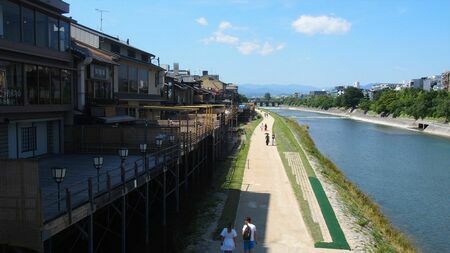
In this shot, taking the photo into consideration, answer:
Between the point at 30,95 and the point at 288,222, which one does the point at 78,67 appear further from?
the point at 288,222

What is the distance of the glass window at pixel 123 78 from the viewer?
37469 millimetres

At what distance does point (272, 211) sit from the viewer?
2472 centimetres

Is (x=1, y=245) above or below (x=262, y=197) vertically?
above

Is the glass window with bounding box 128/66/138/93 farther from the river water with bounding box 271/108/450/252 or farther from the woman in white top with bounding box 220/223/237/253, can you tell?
the woman in white top with bounding box 220/223/237/253

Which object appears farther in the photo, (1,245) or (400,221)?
(400,221)

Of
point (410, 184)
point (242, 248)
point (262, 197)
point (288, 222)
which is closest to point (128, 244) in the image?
point (242, 248)

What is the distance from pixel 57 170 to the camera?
1212cm

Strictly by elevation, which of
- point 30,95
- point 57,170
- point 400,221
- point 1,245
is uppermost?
point 30,95

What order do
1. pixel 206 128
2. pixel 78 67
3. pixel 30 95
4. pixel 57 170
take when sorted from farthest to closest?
pixel 206 128 → pixel 78 67 → pixel 30 95 → pixel 57 170

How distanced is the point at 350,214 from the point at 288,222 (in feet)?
14.8

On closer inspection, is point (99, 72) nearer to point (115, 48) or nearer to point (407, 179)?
point (115, 48)

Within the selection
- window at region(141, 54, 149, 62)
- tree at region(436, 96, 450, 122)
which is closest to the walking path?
window at region(141, 54, 149, 62)

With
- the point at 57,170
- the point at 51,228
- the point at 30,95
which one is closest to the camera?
the point at 51,228

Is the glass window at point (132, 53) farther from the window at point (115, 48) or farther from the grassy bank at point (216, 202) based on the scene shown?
the grassy bank at point (216, 202)
